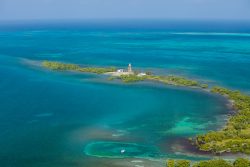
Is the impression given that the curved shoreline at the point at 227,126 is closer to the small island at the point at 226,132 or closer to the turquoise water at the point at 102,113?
the small island at the point at 226,132

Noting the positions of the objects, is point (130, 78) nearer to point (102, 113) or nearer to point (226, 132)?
point (102, 113)

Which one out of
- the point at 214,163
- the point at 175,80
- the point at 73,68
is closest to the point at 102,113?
the point at 175,80

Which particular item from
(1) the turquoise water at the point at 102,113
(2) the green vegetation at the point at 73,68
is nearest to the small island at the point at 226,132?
(1) the turquoise water at the point at 102,113

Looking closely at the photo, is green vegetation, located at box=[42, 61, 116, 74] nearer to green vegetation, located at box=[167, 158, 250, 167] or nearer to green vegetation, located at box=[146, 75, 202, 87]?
green vegetation, located at box=[146, 75, 202, 87]

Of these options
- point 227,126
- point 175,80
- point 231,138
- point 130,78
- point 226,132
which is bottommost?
point 231,138

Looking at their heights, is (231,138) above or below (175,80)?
below

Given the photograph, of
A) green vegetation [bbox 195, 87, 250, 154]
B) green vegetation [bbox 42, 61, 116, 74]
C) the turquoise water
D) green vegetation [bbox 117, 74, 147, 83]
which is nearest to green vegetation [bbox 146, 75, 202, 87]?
green vegetation [bbox 117, 74, 147, 83]

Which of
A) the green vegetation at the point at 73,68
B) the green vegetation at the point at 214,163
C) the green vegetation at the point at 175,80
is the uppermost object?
the green vegetation at the point at 73,68

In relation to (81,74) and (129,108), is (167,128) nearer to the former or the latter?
(129,108)

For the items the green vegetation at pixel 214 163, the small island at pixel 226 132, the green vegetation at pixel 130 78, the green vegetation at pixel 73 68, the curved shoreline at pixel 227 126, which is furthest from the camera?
the green vegetation at pixel 73 68

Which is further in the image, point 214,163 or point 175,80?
point 175,80

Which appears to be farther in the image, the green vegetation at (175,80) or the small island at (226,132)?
the green vegetation at (175,80)
